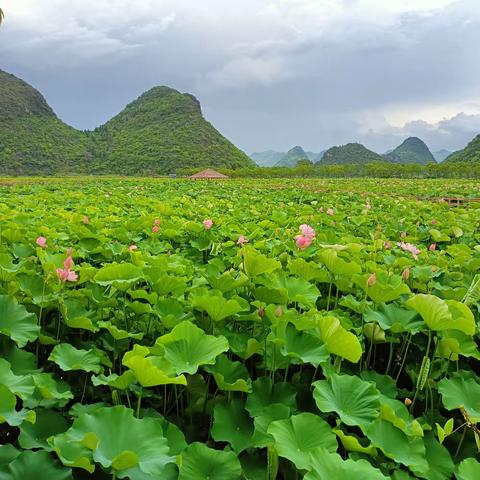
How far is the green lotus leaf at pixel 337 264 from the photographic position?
1.84 meters

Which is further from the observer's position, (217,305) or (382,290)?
(382,290)

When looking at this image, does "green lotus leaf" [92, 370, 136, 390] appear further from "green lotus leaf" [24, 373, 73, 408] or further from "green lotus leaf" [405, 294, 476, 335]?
"green lotus leaf" [405, 294, 476, 335]

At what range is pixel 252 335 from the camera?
1564 millimetres

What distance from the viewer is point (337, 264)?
187 cm

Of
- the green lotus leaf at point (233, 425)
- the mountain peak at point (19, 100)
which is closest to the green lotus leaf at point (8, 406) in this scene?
the green lotus leaf at point (233, 425)

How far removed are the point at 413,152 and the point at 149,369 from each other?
175731 mm

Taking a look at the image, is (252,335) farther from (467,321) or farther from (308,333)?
(467,321)

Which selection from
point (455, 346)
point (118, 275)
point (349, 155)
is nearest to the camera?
point (455, 346)

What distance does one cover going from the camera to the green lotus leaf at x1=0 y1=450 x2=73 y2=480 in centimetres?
96

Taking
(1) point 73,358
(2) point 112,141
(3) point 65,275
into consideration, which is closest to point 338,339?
(1) point 73,358

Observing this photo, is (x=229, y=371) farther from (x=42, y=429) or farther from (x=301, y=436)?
(x=42, y=429)

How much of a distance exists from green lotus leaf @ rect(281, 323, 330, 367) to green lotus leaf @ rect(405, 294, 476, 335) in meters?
0.35

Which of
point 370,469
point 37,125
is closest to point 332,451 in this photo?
point 370,469

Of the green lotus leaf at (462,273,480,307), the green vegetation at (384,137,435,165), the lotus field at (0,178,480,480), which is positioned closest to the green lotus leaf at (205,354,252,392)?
the lotus field at (0,178,480,480)
